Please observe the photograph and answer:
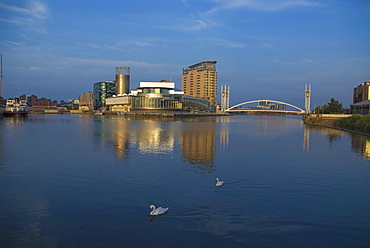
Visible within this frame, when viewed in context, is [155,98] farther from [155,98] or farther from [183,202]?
[183,202]

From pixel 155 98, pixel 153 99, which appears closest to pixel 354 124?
pixel 155 98

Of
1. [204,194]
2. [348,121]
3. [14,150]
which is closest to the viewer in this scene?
[204,194]

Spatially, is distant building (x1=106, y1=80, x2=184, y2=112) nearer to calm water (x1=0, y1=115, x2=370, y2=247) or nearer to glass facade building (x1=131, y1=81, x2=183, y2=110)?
glass facade building (x1=131, y1=81, x2=183, y2=110)

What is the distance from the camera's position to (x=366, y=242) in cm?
952

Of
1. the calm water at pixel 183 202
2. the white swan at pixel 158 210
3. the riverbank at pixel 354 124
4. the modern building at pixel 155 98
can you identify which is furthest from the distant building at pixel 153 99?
the white swan at pixel 158 210

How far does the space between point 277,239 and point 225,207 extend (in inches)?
114

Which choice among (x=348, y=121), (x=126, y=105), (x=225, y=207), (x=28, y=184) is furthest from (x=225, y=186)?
(x=126, y=105)

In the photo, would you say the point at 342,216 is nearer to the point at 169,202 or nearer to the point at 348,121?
the point at 169,202

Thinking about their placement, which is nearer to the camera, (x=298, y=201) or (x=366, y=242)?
(x=366, y=242)

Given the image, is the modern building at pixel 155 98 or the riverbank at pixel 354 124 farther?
the modern building at pixel 155 98

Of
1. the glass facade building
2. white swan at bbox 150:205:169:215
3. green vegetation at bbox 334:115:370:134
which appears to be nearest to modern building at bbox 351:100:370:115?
green vegetation at bbox 334:115:370:134

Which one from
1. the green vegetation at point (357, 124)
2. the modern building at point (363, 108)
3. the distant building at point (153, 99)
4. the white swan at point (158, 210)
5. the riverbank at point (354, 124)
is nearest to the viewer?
the white swan at point (158, 210)

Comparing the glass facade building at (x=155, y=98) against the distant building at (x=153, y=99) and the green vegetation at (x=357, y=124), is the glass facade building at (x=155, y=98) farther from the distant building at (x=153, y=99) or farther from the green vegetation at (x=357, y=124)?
the green vegetation at (x=357, y=124)

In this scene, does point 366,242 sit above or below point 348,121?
Result: below
